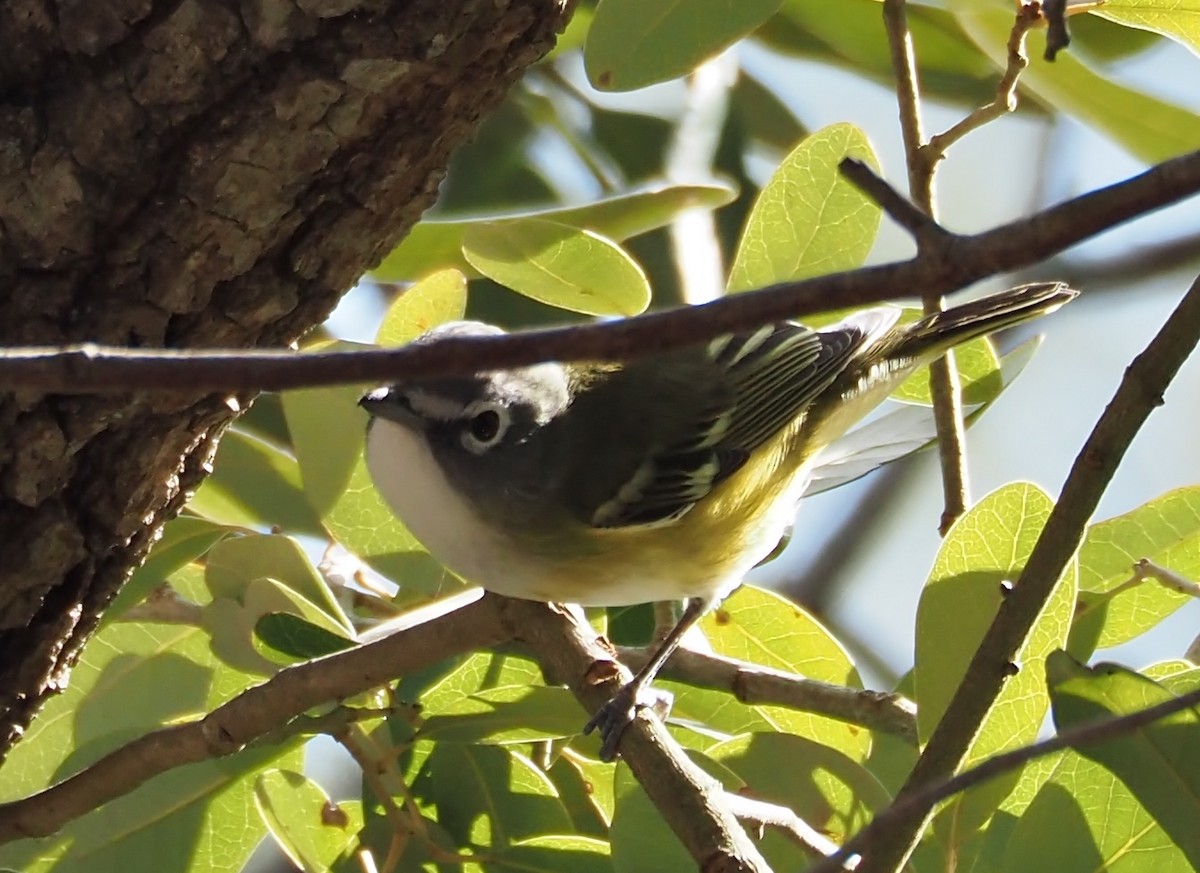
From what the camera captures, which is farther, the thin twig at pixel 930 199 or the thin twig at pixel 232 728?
the thin twig at pixel 930 199

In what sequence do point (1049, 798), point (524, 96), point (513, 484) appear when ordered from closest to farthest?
point (1049, 798) < point (513, 484) < point (524, 96)

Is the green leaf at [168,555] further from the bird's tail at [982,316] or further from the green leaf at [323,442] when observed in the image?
the bird's tail at [982,316]

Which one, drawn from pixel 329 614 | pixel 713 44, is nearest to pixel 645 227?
pixel 713 44

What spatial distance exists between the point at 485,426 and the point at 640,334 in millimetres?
1616

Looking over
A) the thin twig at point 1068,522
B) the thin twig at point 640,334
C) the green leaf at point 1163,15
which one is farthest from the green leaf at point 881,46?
the thin twig at point 640,334

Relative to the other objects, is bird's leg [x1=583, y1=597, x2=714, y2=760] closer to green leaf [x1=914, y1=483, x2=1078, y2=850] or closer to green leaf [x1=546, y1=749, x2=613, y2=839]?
green leaf [x1=546, y1=749, x2=613, y2=839]

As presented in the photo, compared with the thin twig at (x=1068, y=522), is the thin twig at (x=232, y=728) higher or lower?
higher

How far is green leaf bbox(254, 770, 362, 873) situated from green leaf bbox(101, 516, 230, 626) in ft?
1.05

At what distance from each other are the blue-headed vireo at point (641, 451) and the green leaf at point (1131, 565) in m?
0.45

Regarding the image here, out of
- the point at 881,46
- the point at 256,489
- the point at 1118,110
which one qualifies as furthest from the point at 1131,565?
the point at 881,46

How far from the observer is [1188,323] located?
4.92 feet

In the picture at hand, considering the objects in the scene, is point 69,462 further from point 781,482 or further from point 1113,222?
point 781,482

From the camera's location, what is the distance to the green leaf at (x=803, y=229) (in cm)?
220

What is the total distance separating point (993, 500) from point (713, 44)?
2.26 feet
